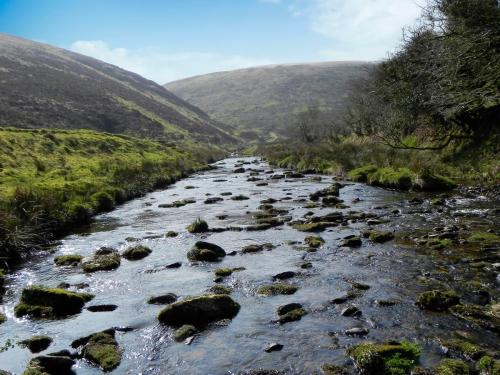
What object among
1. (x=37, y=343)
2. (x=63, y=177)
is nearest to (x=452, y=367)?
(x=37, y=343)

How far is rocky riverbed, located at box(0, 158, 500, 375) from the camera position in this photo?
12.4 meters

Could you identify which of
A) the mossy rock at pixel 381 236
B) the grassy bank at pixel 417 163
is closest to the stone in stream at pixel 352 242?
the mossy rock at pixel 381 236

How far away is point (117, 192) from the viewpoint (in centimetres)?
4156

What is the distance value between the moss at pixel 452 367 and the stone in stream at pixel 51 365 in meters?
9.47

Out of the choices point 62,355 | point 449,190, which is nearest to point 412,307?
point 62,355

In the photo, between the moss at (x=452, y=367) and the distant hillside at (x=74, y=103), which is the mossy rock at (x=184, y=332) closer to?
the moss at (x=452, y=367)

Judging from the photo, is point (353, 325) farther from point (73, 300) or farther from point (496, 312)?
point (73, 300)

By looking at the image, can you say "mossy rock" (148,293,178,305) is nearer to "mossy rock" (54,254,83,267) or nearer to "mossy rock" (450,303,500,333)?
"mossy rock" (54,254,83,267)

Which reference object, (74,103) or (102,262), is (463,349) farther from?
(74,103)

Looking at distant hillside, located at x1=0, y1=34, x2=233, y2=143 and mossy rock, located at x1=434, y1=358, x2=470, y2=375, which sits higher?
distant hillside, located at x1=0, y1=34, x2=233, y2=143

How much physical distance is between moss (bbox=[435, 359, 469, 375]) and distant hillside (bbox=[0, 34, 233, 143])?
269 ft

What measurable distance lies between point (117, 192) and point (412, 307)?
31.9m

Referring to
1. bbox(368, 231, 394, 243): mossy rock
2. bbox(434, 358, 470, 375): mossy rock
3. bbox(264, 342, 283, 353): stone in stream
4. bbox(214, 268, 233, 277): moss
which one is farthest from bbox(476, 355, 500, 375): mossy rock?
bbox(368, 231, 394, 243): mossy rock

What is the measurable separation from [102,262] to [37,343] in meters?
8.23
